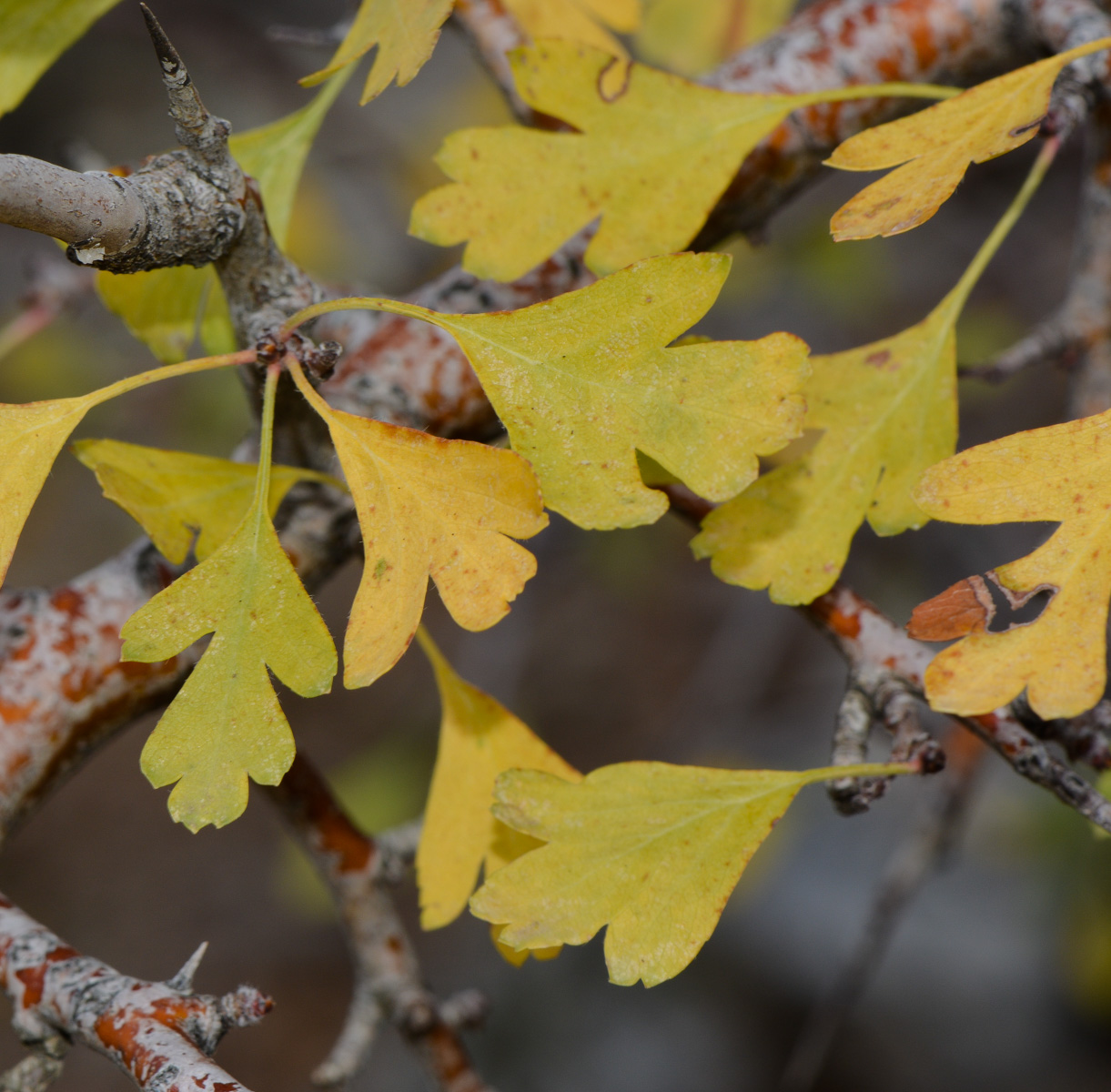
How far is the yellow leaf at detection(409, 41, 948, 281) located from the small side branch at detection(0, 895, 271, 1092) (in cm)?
43

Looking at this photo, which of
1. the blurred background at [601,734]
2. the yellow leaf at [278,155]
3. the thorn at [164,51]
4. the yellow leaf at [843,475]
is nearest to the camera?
the thorn at [164,51]

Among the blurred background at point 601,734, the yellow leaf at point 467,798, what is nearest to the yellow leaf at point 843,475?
the yellow leaf at point 467,798

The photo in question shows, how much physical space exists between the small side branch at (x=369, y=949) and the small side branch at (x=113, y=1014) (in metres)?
0.22

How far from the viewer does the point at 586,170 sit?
56 centimetres

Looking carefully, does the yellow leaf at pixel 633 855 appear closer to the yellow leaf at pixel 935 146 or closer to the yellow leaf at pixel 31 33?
the yellow leaf at pixel 935 146

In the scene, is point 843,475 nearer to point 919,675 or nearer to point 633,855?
point 919,675

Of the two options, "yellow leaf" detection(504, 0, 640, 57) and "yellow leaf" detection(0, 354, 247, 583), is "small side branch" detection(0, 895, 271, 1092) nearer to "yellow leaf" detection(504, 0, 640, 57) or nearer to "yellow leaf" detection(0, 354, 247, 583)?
"yellow leaf" detection(0, 354, 247, 583)

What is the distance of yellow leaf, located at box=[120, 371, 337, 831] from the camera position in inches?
17.3

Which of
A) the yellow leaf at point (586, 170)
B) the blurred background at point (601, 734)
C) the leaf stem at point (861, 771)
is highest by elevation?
the yellow leaf at point (586, 170)

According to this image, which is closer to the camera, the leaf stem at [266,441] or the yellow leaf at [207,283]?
the leaf stem at [266,441]

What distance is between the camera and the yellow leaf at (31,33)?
0.66 m

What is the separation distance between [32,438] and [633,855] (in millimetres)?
380

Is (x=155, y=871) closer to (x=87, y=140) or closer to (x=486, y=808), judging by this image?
(x=87, y=140)

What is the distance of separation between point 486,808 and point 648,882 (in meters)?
0.15
